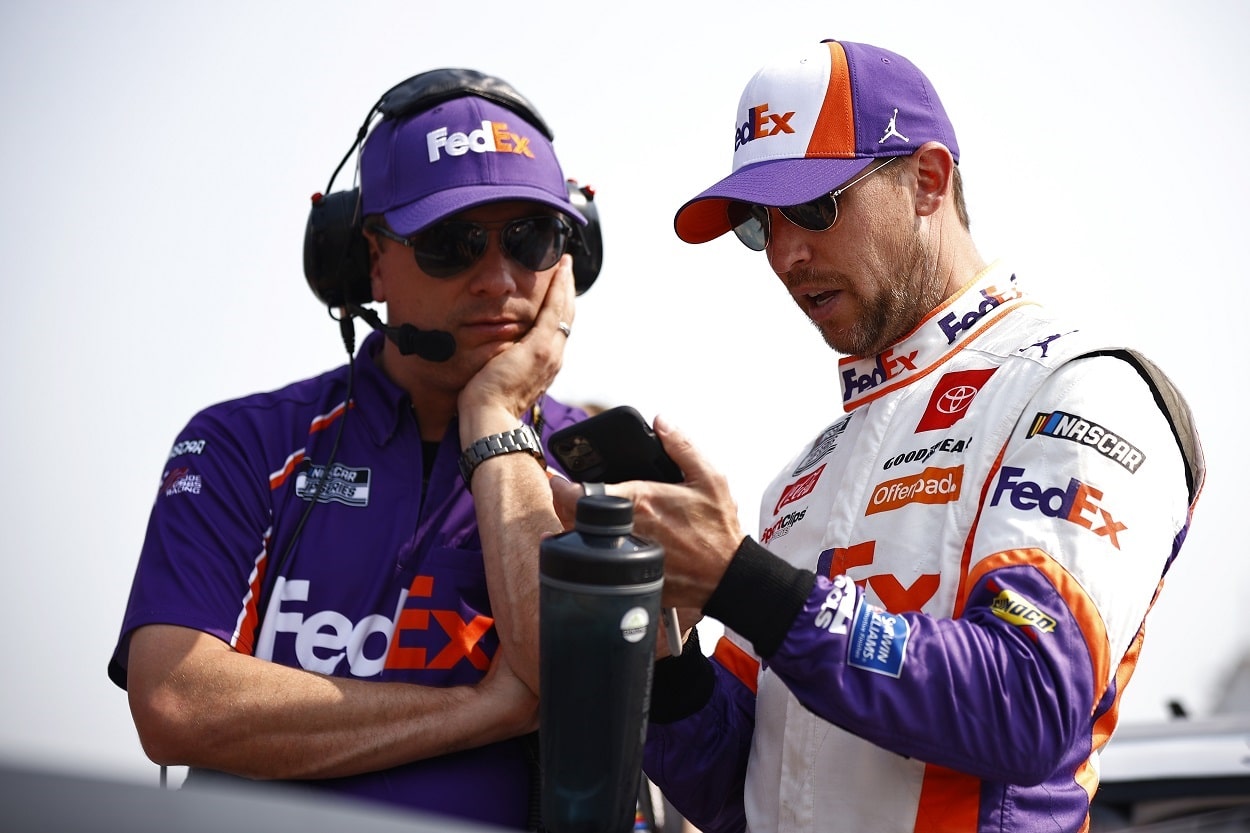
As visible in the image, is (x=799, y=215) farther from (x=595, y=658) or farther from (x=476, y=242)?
(x=595, y=658)

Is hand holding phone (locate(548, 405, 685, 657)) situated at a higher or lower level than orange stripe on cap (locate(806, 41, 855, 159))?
lower

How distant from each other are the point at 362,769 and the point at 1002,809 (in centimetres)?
124

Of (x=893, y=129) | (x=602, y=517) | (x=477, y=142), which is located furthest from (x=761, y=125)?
(x=602, y=517)

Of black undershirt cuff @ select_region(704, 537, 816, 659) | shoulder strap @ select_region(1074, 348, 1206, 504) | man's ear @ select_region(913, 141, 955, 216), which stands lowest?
black undershirt cuff @ select_region(704, 537, 816, 659)

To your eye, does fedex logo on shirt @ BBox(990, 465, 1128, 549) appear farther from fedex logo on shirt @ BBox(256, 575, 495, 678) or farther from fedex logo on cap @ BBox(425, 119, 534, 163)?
fedex logo on cap @ BBox(425, 119, 534, 163)

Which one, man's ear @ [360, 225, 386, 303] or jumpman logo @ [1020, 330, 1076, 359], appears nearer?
jumpman logo @ [1020, 330, 1076, 359]

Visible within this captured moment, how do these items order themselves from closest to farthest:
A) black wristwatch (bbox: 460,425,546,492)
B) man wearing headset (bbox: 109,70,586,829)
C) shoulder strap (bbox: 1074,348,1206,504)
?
shoulder strap (bbox: 1074,348,1206,504) → man wearing headset (bbox: 109,70,586,829) → black wristwatch (bbox: 460,425,546,492)

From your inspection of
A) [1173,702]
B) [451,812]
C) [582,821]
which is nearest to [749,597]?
[582,821]

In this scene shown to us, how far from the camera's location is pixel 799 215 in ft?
8.31

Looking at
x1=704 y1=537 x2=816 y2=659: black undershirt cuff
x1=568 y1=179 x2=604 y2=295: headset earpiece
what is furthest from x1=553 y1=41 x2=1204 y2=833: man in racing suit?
x1=568 y1=179 x2=604 y2=295: headset earpiece

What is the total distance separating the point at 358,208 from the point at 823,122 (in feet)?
4.07

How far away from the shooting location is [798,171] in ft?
8.20

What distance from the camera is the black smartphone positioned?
187 cm

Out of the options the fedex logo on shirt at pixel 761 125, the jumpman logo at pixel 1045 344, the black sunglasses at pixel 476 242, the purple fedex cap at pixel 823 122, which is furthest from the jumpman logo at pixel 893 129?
the black sunglasses at pixel 476 242
